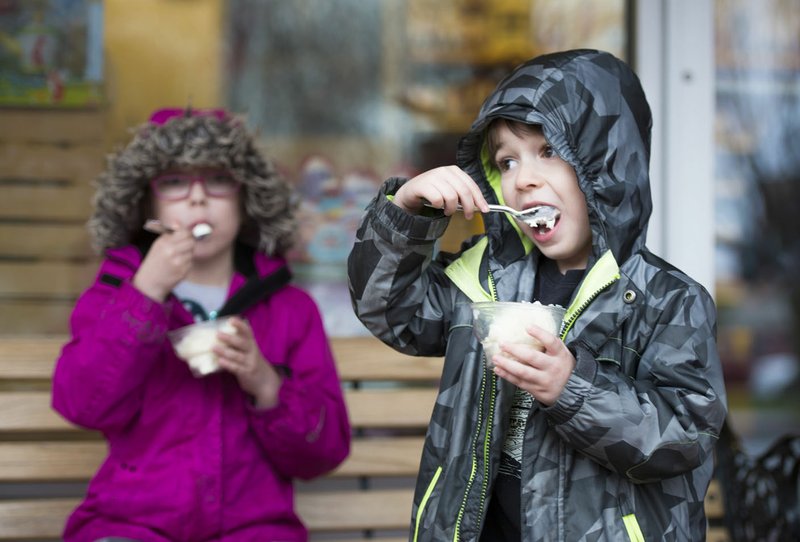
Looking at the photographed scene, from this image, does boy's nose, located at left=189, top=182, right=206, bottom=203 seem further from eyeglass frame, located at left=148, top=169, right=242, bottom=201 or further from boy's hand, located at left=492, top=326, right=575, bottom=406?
boy's hand, located at left=492, top=326, right=575, bottom=406

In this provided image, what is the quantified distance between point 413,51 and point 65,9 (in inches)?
53.8

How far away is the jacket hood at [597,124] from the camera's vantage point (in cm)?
168

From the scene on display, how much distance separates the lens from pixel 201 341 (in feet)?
7.00

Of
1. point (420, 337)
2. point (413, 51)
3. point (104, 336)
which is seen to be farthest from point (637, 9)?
point (104, 336)

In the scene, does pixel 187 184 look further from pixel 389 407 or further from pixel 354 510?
pixel 354 510

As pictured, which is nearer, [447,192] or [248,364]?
[447,192]

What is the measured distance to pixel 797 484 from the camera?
262 centimetres

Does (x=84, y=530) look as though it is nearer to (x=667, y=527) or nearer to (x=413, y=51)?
(x=667, y=527)

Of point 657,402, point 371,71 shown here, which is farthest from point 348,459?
point 371,71

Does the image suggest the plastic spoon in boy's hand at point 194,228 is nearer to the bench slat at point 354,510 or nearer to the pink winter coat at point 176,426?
the pink winter coat at point 176,426

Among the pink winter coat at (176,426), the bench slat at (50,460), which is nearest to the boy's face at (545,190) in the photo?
the pink winter coat at (176,426)

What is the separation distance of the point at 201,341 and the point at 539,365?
2.99ft

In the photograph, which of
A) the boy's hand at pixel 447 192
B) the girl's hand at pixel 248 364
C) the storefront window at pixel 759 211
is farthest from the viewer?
the storefront window at pixel 759 211

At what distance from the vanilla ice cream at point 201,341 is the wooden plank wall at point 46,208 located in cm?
147
